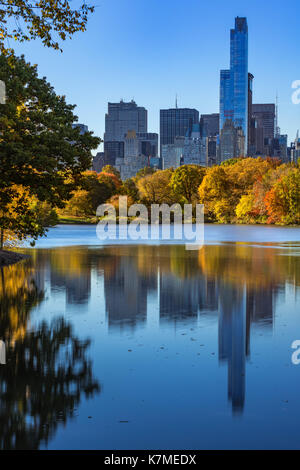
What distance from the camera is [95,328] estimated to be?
8.35 meters

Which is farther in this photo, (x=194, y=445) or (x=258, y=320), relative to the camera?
(x=258, y=320)

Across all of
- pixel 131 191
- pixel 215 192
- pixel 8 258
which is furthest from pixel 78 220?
pixel 8 258

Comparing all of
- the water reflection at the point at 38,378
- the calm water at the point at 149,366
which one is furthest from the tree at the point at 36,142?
the water reflection at the point at 38,378

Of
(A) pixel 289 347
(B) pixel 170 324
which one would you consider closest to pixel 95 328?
(B) pixel 170 324

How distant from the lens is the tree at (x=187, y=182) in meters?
90.0

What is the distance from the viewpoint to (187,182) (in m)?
90.7

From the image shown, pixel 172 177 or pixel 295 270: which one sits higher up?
pixel 172 177

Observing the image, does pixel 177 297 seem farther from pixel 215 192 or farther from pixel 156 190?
pixel 156 190

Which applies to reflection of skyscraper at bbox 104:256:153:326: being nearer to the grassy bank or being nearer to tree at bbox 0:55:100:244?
tree at bbox 0:55:100:244

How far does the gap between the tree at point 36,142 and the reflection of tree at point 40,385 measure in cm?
645

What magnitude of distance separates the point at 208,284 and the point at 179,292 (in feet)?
4.75

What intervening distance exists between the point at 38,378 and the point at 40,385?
0.76 ft

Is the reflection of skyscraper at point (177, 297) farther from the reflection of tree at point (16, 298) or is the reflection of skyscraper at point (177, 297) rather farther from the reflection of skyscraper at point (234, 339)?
the reflection of tree at point (16, 298)
